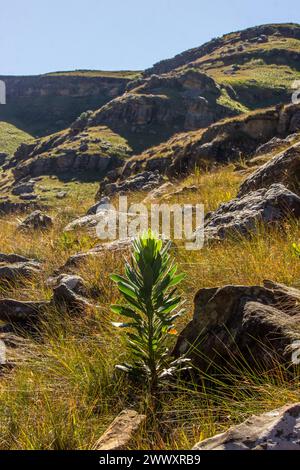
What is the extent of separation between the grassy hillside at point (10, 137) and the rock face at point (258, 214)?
126m

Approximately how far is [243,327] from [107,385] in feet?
3.01

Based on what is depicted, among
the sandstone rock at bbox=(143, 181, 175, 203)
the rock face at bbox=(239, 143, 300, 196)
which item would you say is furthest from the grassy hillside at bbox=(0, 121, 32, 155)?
the rock face at bbox=(239, 143, 300, 196)

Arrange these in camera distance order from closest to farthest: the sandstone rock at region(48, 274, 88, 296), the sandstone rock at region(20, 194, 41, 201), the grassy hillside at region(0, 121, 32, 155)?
1. the sandstone rock at region(48, 274, 88, 296)
2. the sandstone rock at region(20, 194, 41, 201)
3. the grassy hillside at region(0, 121, 32, 155)

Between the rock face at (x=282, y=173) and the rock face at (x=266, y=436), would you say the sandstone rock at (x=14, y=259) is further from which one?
the rock face at (x=266, y=436)

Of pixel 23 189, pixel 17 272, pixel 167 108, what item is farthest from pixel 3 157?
pixel 17 272

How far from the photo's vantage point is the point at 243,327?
2854 mm

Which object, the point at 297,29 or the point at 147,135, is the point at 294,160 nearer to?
the point at 147,135

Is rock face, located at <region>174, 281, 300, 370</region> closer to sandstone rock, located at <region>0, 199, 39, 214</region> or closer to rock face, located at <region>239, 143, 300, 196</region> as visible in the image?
rock face, located at <region>239, 143, 300, 196</region>

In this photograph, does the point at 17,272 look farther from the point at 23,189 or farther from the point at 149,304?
the point at 23,189

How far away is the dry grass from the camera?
2.39 metres

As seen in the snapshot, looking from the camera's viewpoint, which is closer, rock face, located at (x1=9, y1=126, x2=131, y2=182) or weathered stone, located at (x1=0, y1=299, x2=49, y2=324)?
weathered stone, located at (x1=0, y1=299, x2=49, y2=324)

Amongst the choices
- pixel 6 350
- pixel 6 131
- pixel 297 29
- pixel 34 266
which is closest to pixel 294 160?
pixel 34 266

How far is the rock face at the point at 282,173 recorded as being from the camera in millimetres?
6898

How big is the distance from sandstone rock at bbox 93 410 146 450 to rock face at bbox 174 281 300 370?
54cm
